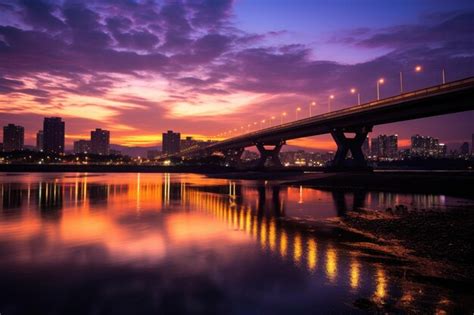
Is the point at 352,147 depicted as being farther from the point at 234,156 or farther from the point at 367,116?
the point at 234,156

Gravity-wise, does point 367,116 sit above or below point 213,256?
above

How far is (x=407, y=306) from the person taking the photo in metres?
9.45

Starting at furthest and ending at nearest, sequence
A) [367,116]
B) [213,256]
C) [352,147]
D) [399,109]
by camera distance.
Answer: [352,147] < [367,116] < [399,109] < [213,256]

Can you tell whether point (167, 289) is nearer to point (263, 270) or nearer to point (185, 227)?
point (263, 270)

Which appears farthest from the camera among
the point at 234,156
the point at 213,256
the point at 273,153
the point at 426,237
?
the point at 234,156

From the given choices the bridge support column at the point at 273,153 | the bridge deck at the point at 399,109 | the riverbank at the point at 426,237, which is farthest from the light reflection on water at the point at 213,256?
the bridge support column at the point at 273,153

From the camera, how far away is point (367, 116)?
7594 cm

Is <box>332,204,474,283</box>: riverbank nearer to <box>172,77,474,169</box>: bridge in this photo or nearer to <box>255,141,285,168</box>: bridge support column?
<box>172,77,474,169</box>: bridge

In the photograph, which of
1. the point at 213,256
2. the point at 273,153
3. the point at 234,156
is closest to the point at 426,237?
the point at 213,256

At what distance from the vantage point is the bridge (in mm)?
54531

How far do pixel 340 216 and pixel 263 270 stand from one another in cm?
1497

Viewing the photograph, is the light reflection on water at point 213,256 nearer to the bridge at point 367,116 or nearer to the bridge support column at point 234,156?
the bridge at point 367,116

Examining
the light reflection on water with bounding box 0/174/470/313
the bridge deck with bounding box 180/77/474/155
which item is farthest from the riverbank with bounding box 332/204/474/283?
the bridge deck with bounding box 180/77/474/155

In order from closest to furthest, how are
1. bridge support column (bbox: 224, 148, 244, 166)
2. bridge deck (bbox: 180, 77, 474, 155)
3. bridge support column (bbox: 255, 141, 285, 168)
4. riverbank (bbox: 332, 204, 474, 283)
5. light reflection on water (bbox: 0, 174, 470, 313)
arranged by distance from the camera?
light reflection on water (bbox: 0, 174, 470, 313)
riverbank (bbox: 332, 204, 474, 283)
bridge deck (bbox: 180, 77, 474, 155)
bridge support column (bbox: 255, 141, 285, 168)
bridge support column (bbox: 224, 148, 244, 166)
